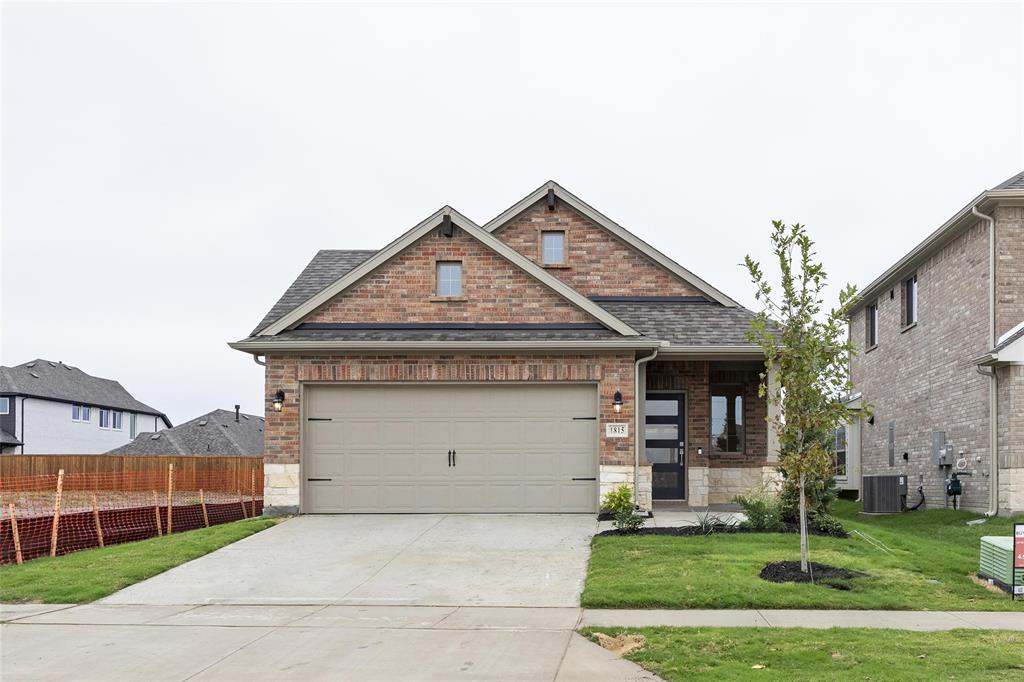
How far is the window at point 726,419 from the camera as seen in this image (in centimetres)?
1886

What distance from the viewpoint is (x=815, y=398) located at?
1080 cm

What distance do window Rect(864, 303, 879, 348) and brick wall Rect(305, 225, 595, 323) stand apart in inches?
555

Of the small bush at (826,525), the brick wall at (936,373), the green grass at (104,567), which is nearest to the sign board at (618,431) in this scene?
the small bush at (826,525)

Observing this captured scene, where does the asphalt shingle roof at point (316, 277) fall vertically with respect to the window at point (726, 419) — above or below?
above

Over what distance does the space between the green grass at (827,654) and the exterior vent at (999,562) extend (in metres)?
1.97

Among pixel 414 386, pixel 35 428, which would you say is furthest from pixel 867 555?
pixel 35 428

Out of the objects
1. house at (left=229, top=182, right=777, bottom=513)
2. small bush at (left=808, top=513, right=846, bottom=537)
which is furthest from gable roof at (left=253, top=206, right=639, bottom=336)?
small bush at (left=808, top=513, right=846, bottom=537)

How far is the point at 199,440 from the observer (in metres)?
46.2

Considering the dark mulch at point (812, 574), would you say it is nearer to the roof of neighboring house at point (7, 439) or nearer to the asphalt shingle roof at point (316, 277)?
the asphalt shingle roof at point (316, 277)

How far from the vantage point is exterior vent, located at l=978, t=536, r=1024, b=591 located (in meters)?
10.1

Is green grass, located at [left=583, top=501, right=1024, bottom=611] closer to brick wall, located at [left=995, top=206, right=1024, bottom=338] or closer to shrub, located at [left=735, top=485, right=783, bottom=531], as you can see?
shrub, located at [left=735, top=485, right=783, bottom=531]

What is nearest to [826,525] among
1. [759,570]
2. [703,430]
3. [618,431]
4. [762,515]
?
[762,515]

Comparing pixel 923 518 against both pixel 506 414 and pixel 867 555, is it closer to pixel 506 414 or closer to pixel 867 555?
pixel 867 555

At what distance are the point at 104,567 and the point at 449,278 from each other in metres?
7.47
